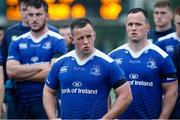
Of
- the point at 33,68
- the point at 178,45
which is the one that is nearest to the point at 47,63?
the point at 33,68

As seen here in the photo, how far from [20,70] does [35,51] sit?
0.33m

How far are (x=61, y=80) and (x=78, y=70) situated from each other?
0.24m

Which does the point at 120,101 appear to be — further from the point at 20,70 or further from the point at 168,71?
the point at 20,70

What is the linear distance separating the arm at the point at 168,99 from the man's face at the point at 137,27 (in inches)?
24.5

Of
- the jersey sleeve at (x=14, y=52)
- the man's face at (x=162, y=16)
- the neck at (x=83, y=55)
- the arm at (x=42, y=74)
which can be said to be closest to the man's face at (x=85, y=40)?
the neck at (x=83, y=55)

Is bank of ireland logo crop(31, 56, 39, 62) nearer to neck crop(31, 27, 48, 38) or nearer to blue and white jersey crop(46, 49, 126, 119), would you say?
neck crop(31, 27, 48, 38)

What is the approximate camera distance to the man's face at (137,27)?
34.8ft

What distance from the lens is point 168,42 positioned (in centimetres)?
1220

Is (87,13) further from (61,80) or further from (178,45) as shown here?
(61,80)

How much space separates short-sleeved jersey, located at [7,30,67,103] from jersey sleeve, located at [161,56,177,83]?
1.77m

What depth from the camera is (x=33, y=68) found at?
11.8 metres

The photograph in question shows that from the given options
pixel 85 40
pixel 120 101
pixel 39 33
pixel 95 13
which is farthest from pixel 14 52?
pixel 95 13

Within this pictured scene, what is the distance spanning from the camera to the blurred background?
53.2 ft

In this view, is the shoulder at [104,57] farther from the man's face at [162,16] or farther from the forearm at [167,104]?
the man's face at [162,16]
